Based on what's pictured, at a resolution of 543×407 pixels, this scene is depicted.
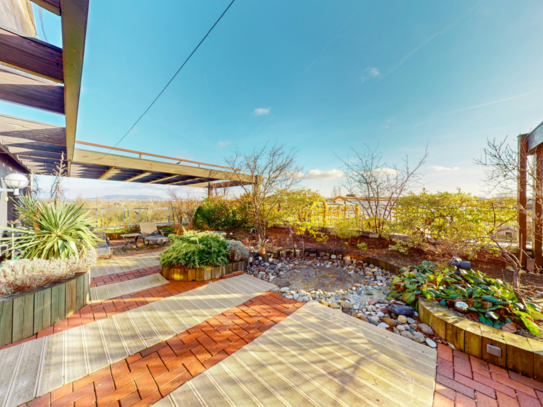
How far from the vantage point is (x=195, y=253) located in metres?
3.61

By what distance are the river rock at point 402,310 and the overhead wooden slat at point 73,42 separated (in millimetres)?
4005

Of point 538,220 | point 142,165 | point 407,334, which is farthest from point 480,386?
point 142,165

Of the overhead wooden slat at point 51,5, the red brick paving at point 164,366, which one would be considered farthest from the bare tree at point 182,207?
the overhead wooden slat at point 51,5

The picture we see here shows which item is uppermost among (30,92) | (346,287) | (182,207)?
(30,92)

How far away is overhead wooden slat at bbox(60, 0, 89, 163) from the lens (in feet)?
3.98

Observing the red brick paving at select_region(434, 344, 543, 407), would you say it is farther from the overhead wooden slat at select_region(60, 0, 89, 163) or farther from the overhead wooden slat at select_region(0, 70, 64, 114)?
the overhead wooden slat at select_region(0, 70, 64, 114)

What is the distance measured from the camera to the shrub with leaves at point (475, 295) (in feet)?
6.70

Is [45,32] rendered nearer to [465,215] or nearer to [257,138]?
[257,138]

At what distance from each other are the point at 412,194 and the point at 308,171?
300 cm

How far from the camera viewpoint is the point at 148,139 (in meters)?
10.1

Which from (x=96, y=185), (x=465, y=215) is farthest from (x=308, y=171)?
(x=96, y=185)

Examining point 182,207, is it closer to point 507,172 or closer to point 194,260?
point 194,260

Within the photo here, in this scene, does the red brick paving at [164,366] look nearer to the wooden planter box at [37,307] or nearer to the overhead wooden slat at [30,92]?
the wooden planter box at [37,307]

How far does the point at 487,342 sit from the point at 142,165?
8.67 meters
